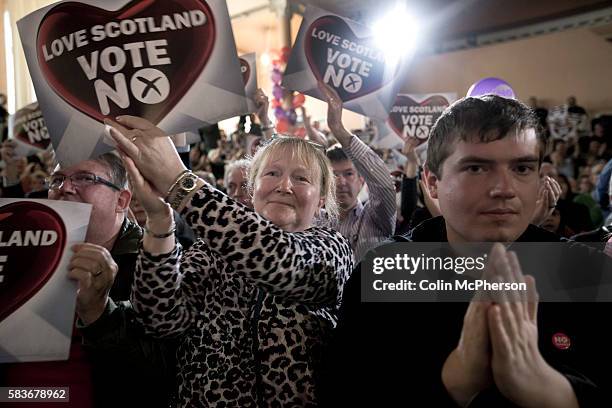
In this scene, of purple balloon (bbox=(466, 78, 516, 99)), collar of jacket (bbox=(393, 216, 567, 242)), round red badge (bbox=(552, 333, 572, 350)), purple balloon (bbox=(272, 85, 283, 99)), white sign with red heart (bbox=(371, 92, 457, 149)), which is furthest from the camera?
purple balloon (bbox=(272, 85, 283, 99))

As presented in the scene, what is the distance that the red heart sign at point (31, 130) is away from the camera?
352 centimetres

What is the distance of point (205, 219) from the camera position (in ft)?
3.08

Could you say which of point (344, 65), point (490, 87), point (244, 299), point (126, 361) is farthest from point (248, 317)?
point (490, 87)

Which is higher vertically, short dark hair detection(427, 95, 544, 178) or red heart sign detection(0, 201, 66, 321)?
short dark hair detection(427, 95, 544, 178)

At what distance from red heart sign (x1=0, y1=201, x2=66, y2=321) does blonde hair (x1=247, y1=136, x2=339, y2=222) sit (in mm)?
512

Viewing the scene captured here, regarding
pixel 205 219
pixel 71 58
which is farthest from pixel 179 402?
pixel 71 58

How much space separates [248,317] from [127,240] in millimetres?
453

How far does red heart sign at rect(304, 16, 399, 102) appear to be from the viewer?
7.48 feet

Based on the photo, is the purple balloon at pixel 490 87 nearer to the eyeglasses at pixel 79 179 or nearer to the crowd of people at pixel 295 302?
the crowd of people at pixel 295 302

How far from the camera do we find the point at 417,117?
11.3 ft

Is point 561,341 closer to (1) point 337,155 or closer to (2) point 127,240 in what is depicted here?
(2) point 127,240

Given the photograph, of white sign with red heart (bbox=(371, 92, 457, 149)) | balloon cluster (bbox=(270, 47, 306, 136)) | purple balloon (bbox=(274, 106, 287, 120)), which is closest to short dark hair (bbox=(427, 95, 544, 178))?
white sign with red heart (bbox=(371, 92, 457, 149))

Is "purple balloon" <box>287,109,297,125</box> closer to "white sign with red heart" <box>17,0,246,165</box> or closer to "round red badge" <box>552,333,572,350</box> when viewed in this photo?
"white sign with red heart" <box>17,0,246,165</box>

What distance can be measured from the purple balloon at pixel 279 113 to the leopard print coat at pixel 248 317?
712 centimetres
